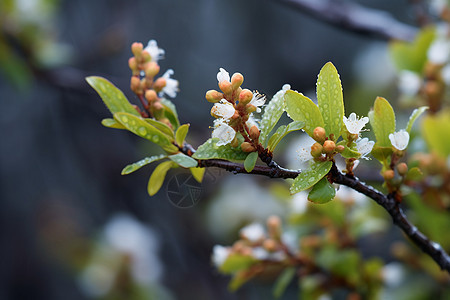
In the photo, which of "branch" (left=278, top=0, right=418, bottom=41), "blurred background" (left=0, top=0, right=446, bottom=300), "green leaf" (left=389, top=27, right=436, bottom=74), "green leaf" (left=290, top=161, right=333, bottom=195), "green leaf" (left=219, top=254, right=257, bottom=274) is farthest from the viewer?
"blurred background" (left=0, top=0, right=446, bottom=300)

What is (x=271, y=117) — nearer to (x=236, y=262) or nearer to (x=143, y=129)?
(x=143, y=129)

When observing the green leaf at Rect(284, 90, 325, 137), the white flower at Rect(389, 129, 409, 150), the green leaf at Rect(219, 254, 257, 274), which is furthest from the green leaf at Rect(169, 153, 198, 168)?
the green leaf at Rect(219, 254, 257, 274)

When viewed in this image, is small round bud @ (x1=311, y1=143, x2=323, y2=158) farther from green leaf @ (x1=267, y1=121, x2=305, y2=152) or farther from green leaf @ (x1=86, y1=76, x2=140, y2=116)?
green leaf @ (x1=86, y1=76, x2=140, y2=116)

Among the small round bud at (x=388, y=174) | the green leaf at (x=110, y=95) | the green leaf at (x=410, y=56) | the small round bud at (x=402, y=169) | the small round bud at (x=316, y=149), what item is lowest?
the small round bud at (x=316, y=149)

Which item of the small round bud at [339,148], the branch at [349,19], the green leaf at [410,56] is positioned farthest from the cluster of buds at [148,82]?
the branch at [349,19]

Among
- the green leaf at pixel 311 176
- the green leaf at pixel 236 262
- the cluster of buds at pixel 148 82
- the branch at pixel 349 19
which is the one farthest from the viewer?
the branch at pixel 349 19

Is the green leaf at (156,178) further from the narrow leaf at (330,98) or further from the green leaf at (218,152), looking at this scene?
the narrow leaf at (330,98)

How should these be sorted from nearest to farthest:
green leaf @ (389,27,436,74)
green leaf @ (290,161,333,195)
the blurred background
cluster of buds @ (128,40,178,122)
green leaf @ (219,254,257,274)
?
green leaf @ (290,161,333,195)
cluster of buds @ (128,40,178,122)
green leaf @ (219,254,257,274)
green leaf @ (389,27,436,74)
the blurred background
